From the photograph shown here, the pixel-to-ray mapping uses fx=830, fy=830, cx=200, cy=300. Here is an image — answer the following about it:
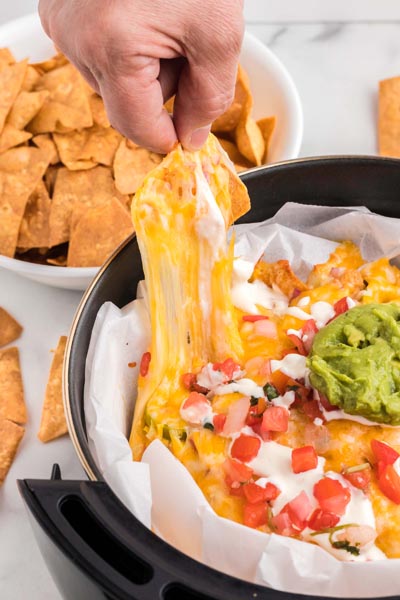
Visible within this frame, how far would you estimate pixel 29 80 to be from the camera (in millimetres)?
2541

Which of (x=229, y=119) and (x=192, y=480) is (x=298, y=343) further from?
(x=229, y=119)

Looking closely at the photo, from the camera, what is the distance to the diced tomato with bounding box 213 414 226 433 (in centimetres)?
161

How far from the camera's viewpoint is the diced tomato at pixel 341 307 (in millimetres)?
1770

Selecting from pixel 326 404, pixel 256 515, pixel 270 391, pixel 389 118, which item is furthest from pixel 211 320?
pixel 389 118

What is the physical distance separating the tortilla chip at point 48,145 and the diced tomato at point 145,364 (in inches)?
34.0

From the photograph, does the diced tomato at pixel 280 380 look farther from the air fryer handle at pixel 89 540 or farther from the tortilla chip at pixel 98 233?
the tortilla chip at pixel 98 233

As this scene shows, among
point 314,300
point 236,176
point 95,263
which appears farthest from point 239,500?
point 95,263

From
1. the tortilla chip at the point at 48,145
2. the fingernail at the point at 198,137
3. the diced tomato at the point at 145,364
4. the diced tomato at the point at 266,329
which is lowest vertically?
the diced tomato at the point at 145,364

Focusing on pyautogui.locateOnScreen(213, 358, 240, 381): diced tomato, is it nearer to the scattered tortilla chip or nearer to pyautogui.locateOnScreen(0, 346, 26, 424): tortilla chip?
the scattered tortilla chip

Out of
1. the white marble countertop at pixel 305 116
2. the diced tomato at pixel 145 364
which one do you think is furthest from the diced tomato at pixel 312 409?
the white marble countertop at pixel 305 116

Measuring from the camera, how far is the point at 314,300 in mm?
1827

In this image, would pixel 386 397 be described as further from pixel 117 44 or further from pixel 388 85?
pixel 388 85

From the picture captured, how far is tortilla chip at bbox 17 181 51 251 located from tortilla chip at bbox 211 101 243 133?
21.7 inches

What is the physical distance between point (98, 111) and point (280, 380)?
1.20m
